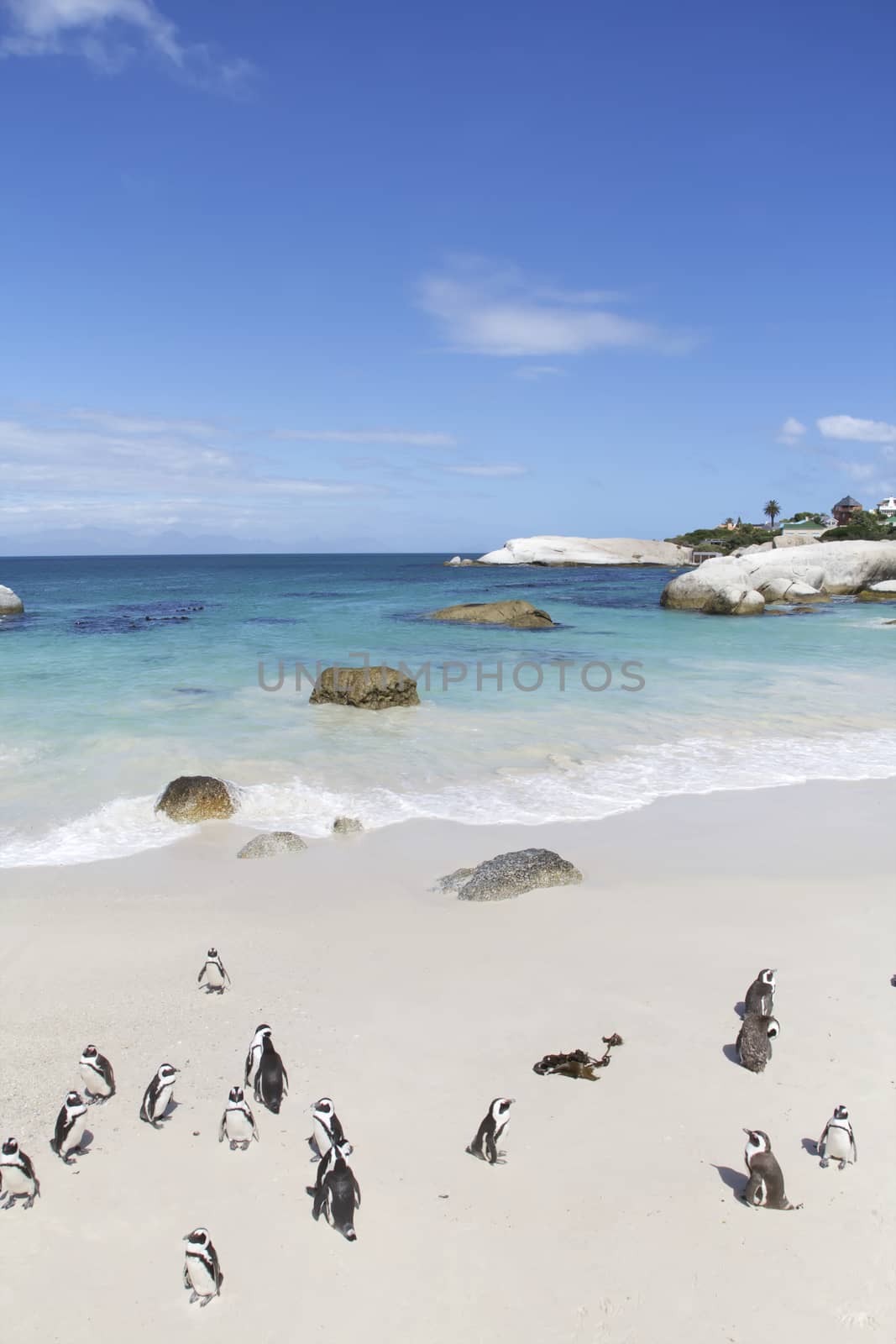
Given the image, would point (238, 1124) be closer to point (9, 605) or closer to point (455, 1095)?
point (455, 1095)

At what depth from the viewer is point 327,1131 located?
4.92 metres

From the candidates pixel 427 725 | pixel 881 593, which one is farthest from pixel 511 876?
pixel 881 593

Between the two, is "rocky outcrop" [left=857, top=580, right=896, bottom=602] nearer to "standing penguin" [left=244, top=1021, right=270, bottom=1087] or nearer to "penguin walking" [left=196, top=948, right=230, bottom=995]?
"penguin walking" [left=196, top=948, right=230, bottom=995]

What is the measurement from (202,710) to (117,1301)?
14246 mm

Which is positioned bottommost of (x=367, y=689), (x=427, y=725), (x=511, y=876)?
(x=511, y=876)

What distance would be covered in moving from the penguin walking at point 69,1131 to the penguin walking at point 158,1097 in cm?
38

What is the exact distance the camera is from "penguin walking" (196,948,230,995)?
6891 millimetres

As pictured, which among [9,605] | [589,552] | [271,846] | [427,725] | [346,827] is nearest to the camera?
[271,846]

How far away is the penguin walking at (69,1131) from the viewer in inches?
196

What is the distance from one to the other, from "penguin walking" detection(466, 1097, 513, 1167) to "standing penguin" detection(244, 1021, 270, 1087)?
151cm

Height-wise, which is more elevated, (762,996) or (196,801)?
(196,801)

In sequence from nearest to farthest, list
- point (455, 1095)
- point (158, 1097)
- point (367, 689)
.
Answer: point (158, 1097)
point (455, 1095)
point (367, 689)

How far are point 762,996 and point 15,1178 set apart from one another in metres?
4.90

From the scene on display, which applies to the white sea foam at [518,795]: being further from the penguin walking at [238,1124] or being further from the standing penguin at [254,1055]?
the penguin walking at [238,1124]
